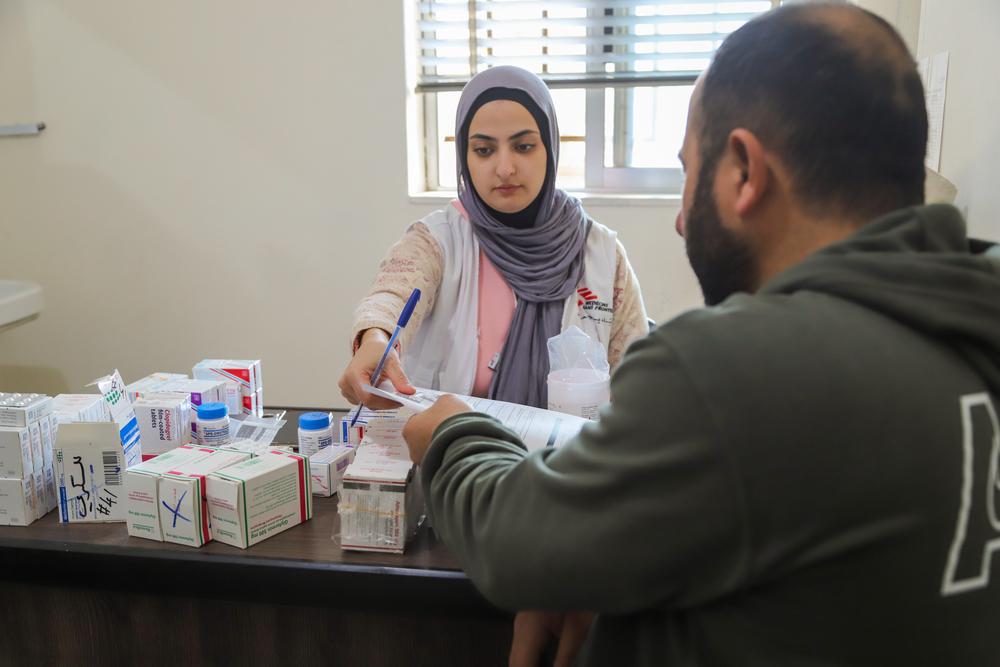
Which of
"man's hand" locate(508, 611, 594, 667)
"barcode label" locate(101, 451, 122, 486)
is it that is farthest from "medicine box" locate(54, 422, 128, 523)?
"man's hand" locate(508, 611, 594, 667)

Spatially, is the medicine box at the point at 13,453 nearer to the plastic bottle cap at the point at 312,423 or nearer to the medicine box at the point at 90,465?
the medicine box at the point at 90,465

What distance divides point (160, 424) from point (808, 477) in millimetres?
1029

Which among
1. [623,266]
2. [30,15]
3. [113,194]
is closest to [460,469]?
[623,266]

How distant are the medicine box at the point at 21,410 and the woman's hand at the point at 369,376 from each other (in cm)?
42

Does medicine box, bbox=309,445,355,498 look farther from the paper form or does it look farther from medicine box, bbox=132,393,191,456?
medicine box, bbox=132,393,191,456

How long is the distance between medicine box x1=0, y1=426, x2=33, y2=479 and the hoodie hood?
1003 mm

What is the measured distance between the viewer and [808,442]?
0.54m

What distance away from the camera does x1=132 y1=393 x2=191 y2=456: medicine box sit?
124 centimetres

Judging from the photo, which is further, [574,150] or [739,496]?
[574,150]

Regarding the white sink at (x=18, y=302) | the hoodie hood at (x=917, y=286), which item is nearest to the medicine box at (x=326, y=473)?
the hoodie hood at (x=917, y=286)

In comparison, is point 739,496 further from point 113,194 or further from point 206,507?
point 113,194

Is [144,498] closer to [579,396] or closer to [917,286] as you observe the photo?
[579,396]

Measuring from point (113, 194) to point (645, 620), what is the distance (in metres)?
2.87

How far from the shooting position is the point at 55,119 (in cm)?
293
